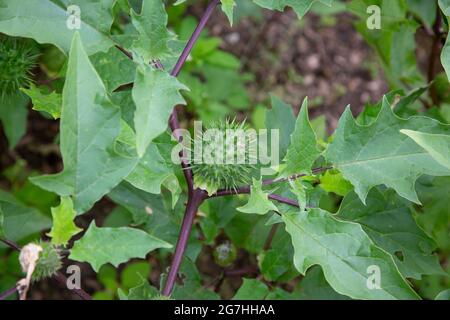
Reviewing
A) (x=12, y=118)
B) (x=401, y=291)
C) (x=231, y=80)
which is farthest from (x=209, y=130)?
(x=231, y=80)

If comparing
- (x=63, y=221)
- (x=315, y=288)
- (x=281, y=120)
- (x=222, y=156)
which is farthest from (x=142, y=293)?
(x=281, y=120)

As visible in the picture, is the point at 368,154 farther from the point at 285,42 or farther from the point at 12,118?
the point at 285,42

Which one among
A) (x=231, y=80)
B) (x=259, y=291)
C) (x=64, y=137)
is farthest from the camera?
(x=231, y=80)

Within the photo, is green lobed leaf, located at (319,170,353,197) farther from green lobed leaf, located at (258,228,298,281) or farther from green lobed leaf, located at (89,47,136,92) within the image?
green lobed leaf, located at (89,47,136,92)

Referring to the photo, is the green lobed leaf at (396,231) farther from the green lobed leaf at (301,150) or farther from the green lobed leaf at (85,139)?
the green lobed leaf at (85,139)

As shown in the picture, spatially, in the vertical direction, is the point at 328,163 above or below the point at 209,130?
below

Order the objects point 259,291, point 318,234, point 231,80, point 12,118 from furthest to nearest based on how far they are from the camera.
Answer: point 231,80
point 12,118
point 259,291
point 318,234

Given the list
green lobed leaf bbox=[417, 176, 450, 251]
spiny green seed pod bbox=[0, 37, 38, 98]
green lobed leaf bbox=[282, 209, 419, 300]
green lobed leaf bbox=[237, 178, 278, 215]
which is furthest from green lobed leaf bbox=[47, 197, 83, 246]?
green lobed leaf bbox=[417, 176, 450, 251]
